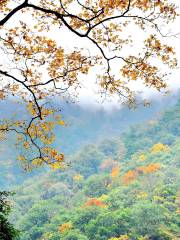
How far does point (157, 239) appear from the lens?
102ft

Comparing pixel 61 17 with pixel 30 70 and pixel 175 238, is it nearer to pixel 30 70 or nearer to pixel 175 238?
pixel 30 70

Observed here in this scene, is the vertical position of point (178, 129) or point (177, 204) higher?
point (178, 129)

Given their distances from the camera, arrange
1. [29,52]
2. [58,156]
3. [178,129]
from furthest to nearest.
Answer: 1. [178,129]
2. [58,156]
3. [29,52]

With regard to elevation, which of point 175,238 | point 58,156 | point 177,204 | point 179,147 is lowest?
point 58,156

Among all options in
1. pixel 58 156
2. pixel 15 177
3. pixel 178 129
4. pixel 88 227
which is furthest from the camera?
pixel 15 177

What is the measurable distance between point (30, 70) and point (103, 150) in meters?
105

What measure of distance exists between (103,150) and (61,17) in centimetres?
10564

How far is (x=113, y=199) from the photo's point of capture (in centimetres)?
4138

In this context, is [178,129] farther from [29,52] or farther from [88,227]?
[29,52]

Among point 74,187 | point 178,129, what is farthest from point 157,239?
point 178,129

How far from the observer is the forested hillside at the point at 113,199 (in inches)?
1272

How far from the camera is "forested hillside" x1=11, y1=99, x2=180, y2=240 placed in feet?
106

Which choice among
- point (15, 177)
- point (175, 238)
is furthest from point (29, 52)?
point (15, 177)

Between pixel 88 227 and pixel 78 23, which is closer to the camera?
pixel 78 23
